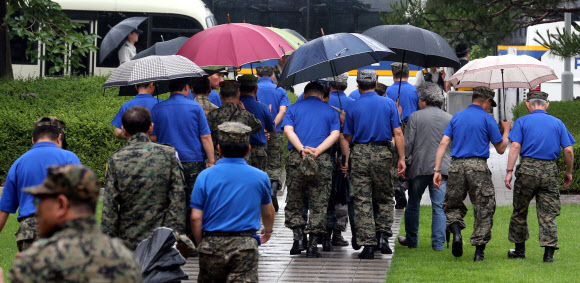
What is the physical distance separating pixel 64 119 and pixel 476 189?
703 cm

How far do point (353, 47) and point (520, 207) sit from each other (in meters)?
2.21

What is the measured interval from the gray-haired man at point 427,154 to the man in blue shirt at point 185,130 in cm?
227

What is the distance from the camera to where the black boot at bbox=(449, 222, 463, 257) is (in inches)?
357

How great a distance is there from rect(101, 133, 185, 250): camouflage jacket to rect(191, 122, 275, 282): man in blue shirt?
39 centimetres

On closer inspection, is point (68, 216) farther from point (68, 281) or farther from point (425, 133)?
point (425, 133)

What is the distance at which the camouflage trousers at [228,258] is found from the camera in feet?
17.9

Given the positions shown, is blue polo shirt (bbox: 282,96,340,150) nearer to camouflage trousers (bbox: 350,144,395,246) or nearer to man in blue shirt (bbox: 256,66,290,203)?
camouflage trousers (bbox: 350,144,395,246)

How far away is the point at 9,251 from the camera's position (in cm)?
932

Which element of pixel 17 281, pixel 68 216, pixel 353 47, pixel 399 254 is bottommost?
pixel 399 254

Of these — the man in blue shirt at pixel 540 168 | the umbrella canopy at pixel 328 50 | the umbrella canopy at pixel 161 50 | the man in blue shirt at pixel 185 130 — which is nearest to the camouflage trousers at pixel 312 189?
the umbrella canopy at pixel 328 50

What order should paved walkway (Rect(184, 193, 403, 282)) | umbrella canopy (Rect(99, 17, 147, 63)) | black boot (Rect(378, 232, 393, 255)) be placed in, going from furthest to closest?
umbrella canopy (Rect(99, 17, 147, 63)) < black boot (Rect(378, 232, 393, 255)) < paved walkway (Rect(184, 193, 403, 282))

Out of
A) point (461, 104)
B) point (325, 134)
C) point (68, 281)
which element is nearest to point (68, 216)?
point (68, 281)

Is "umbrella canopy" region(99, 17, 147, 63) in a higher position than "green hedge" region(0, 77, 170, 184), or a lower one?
higher

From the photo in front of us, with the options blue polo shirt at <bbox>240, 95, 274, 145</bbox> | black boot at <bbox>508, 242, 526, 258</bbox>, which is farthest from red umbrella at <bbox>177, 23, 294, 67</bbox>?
black boot at <bbox>508, 242, 526, 258</bbox>
